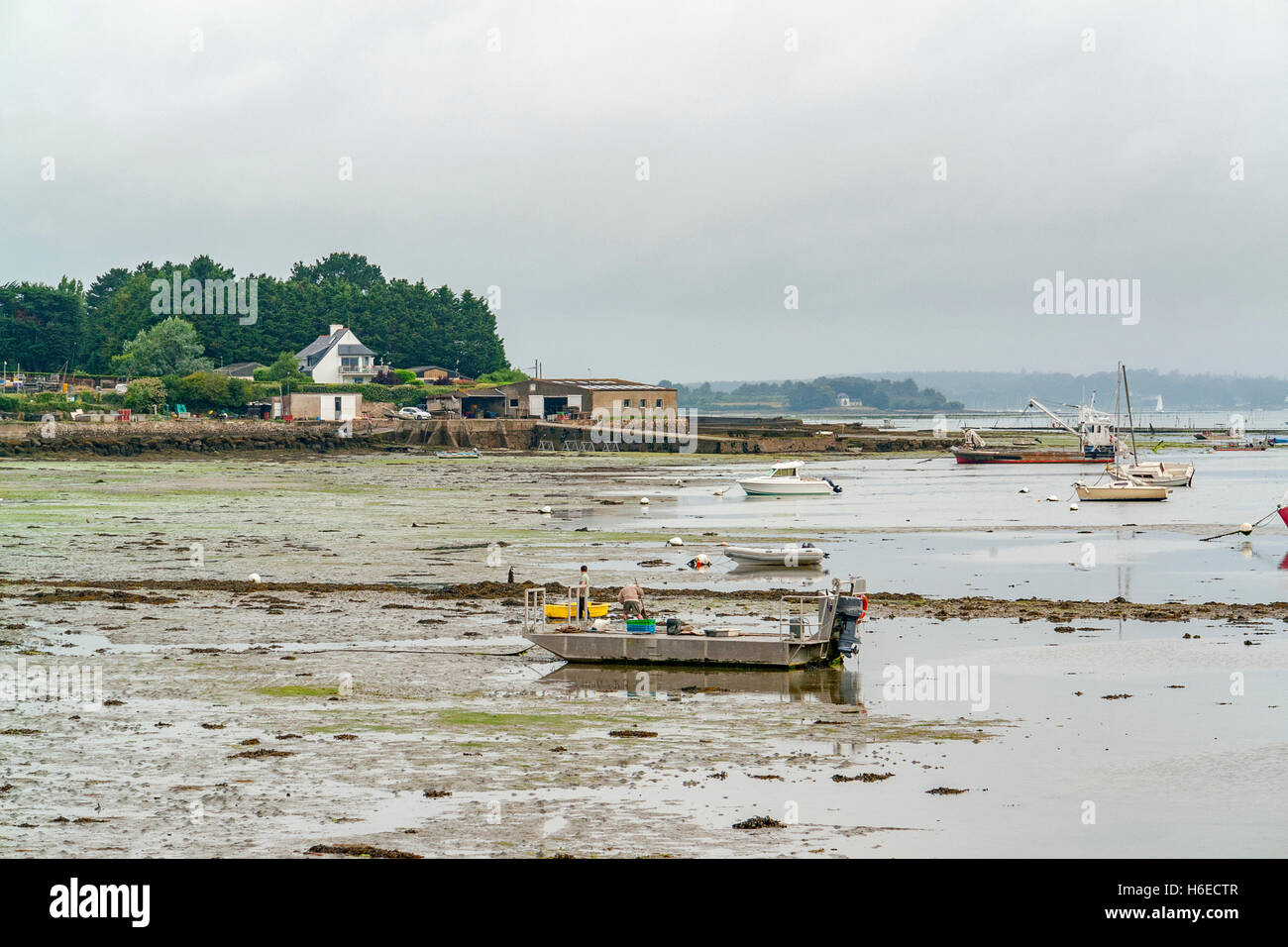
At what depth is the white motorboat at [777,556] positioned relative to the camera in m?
41.5

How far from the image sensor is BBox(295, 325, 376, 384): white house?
15512 cm

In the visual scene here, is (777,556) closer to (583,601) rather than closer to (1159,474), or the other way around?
(583,601)

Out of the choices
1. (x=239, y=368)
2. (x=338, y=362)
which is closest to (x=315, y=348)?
(x=338, y=362)

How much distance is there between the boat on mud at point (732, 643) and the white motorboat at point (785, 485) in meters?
49.5

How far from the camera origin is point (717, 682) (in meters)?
24.8

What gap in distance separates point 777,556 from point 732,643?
1640 cm

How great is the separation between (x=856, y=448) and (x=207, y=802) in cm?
12894

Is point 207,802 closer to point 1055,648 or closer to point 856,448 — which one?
point 1055,648

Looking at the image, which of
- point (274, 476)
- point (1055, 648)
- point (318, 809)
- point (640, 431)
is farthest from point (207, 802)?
point (640, 431)

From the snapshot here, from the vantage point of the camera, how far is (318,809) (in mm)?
16156

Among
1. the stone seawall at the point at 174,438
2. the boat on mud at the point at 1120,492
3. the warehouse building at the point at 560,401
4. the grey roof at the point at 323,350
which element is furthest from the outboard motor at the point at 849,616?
the grey roof at the point at 323,350

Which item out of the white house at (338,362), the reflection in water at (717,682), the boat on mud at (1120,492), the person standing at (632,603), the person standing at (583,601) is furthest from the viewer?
the white house at (338,362)

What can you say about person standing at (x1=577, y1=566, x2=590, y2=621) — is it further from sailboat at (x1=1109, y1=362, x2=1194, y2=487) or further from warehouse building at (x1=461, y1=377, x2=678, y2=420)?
warehouse building at (x1=461, y1=377, x2=678, y2=420)

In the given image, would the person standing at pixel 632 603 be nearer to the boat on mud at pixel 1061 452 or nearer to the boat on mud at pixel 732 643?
the boat on mud at pixel 732 643
